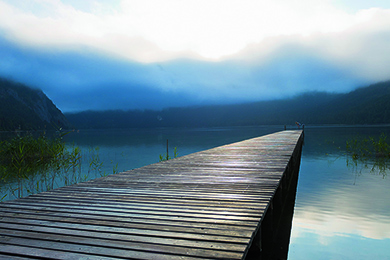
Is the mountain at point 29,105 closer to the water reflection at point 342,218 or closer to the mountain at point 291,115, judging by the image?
the mountain at point 291,115

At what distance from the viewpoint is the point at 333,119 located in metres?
114

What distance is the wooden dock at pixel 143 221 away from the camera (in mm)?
2215

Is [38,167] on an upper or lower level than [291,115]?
lower

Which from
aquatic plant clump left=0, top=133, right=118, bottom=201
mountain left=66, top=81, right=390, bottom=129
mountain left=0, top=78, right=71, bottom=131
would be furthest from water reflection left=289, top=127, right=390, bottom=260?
mountain left=66, top=81, right=390, bottom=129

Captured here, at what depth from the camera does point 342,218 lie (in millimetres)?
6656

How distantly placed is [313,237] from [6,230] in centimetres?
520

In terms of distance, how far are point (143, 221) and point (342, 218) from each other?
5.67 meters

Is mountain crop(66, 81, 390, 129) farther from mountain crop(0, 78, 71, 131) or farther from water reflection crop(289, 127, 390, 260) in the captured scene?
water reflection crop(289, 127, 390, 260)

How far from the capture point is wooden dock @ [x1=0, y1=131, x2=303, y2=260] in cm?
221

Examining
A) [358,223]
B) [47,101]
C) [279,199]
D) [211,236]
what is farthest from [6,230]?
[47,101]

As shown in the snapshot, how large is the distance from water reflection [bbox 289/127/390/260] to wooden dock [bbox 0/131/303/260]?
113 centimetres

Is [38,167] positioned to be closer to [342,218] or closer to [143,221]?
[143,221]

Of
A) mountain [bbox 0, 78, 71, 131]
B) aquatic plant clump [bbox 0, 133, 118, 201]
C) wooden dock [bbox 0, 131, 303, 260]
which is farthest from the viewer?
mountain [bbox 0, 78, 71, 131]

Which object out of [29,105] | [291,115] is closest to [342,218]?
[29,105]
